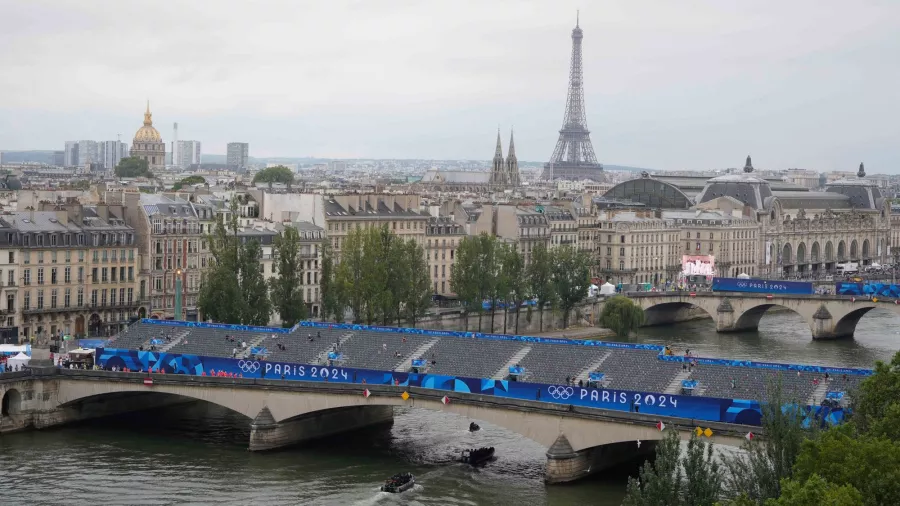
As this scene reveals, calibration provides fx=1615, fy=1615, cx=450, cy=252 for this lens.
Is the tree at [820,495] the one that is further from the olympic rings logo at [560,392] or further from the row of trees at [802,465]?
the olympic rings logo at [560,392]

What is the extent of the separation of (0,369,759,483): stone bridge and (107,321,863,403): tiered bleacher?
2.32 m

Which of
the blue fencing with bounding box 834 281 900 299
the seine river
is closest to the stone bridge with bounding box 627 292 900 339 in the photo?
the blue fencing with bounding box 834 281 900 299

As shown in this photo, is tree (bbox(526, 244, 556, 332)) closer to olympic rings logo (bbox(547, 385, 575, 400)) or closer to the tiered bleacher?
the tiered bleacher

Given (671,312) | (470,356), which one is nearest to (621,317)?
(671,312)

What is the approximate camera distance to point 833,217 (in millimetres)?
165125

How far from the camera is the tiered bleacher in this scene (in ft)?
180

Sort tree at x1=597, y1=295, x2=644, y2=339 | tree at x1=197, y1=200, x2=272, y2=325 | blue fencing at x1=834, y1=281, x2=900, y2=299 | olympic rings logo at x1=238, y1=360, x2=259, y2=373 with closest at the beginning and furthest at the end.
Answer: olympic rings logo at x1=238, y1=360, x2=259, y2=373
tree at x1=197, y1=200, x2=272, y2=325
tree at x1=597, y1=295, x2=644, y2=339
blue fencing at x1=834, y1=281, x2=900, y2=299

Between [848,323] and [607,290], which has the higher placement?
[607,290]

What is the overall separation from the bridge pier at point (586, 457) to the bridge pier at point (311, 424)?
1073cm

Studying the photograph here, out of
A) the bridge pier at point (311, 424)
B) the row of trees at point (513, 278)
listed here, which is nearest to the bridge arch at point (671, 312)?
the row of trees at point (513, 278)

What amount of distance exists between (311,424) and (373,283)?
22.2 m

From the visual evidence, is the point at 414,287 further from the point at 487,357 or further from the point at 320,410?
the point at 320,410

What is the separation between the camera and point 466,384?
187ft

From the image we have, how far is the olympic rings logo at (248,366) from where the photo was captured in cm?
6178
